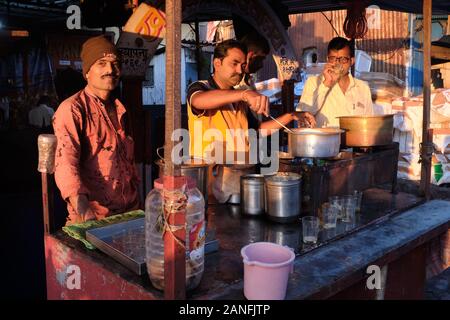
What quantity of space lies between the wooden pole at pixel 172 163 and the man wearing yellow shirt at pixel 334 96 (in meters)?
2.86

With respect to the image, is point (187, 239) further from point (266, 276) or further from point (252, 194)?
point (252, 194)

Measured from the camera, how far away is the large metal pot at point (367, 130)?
9.90 ft

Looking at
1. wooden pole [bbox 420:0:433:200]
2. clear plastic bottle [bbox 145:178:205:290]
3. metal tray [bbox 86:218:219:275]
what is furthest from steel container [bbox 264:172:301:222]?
wooden pole [bbox 420:0:433:200]

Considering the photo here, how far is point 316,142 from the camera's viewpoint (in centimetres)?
251

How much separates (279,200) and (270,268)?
936 millimetres

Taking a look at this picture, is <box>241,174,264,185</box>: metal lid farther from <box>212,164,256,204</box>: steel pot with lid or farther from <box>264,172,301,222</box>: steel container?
<box>212,164,256,204</box>: steel pot with lid

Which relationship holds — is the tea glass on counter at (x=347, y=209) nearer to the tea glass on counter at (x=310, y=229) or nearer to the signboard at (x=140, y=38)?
the tea glass on counter at (x=310, y=229)

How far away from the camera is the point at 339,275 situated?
1.92m

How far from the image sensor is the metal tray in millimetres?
1802

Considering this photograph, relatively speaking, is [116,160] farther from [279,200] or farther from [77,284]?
[279,200]

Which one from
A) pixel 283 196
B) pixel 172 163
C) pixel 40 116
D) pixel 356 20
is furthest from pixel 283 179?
pixel 40 116

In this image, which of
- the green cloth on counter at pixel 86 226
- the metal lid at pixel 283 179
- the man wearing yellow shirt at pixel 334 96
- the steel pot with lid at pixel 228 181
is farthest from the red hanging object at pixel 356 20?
the green cloth on counter at pixel 86 226

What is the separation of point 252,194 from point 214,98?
0.65 m

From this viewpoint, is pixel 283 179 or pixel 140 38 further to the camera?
pixel 140 38
